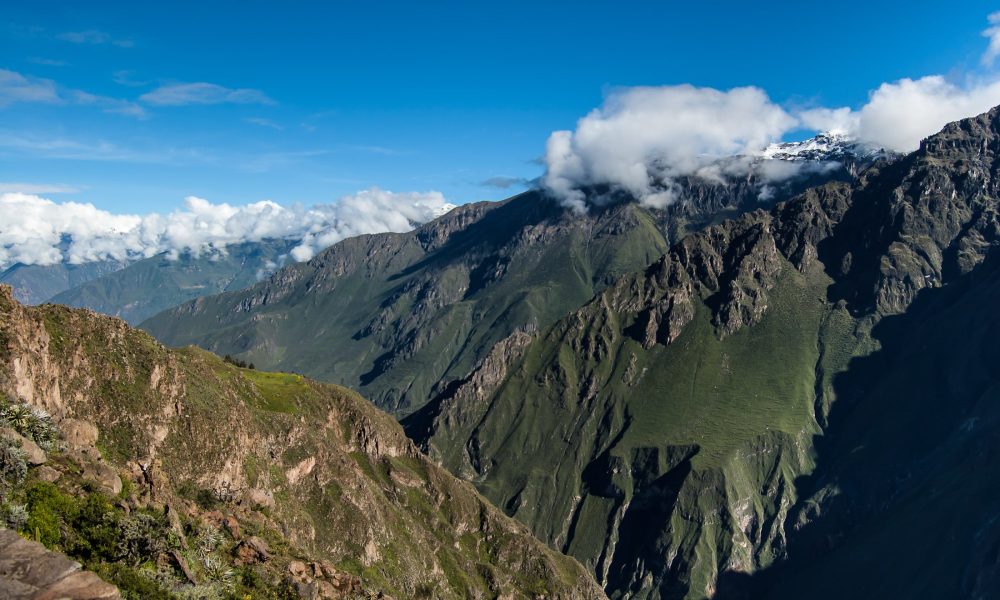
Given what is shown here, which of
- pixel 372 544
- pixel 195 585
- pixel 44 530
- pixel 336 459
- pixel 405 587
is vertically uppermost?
pixel 44 530

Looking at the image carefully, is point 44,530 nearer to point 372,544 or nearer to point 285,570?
point 285,570

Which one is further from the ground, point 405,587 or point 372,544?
point 372,544

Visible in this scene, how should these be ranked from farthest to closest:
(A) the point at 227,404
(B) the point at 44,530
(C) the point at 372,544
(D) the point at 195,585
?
1. (C) the point at 372,544
2. (A) the point at 227,404
3. (D) the point at 195,585
4. (B) the point at 44,530

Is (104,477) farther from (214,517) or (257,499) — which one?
(257,499)

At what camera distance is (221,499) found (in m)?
95.0

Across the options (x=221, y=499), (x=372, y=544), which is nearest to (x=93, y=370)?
(x=221, y=499)

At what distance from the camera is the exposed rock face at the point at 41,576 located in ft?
110

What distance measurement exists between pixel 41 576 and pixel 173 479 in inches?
3130

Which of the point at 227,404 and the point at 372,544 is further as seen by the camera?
→ the point at 372,544

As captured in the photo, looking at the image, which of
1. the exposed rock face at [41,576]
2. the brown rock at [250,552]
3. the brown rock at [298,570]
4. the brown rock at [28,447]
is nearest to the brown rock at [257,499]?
the brown rock at [298,570]

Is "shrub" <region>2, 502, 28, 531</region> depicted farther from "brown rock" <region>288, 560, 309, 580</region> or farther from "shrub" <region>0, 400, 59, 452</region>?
"brown rock" <region>288, 560, 309, 580</region>

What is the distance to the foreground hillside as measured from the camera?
165 feet

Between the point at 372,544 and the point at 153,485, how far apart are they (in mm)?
119895

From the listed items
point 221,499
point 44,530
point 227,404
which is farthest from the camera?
point 227,404
